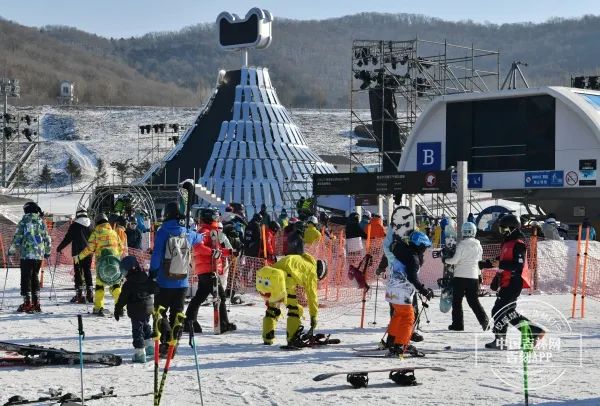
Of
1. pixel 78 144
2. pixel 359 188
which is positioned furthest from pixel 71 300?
pixel 78 144

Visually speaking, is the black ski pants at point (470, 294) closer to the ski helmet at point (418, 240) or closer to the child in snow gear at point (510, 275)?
the child in snow gear at point (510, 275)

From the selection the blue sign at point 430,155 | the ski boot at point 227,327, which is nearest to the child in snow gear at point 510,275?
the ski boot at point 227,327

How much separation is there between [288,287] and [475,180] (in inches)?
891

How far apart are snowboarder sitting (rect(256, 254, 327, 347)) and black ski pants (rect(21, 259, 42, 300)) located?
14.3 ft

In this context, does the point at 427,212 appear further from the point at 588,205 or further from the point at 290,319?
the point at 290,319

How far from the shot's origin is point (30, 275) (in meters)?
14.5

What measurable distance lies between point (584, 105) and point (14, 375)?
24.7 meters

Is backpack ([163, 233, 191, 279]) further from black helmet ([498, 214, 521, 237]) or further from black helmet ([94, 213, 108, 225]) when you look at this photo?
black helmet ([94, 213, 108, 225])

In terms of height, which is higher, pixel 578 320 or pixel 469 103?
pixel 469 103

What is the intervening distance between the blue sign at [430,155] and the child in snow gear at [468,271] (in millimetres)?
22159

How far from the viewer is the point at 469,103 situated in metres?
33.8

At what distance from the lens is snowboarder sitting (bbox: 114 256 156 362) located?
1023cm

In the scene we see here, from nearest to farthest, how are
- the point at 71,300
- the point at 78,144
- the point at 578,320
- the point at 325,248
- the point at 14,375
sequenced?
the point at 14,375 < the point at 578,320 < the point at 71,300 < the point at 325,248 < the point at 78,144

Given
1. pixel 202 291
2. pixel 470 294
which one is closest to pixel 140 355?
pixel 202 291
